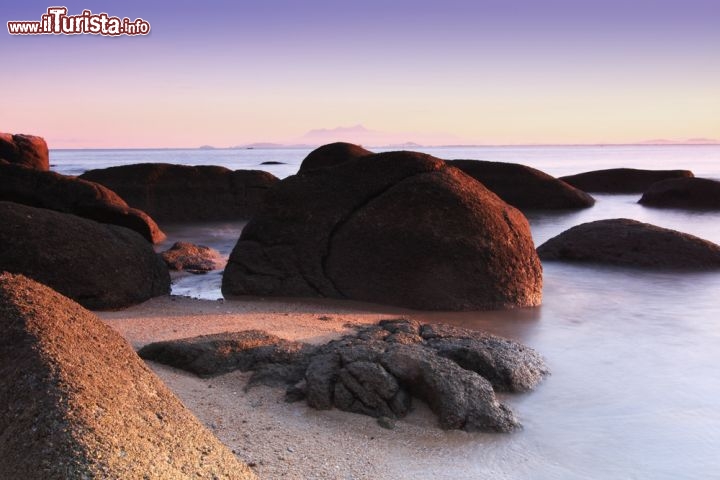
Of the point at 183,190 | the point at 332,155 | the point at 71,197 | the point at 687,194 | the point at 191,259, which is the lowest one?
the point at 191,259

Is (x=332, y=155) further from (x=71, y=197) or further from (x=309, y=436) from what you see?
(x=309, y=436)

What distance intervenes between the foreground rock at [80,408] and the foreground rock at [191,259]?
5.99 m

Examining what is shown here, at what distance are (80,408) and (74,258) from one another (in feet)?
14.2

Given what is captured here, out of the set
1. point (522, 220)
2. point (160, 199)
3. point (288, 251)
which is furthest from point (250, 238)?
point (160, 199)

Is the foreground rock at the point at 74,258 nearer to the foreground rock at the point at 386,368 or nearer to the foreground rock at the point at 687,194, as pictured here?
the foreground rock at the point at 386,368

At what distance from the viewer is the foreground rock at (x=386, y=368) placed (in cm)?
370

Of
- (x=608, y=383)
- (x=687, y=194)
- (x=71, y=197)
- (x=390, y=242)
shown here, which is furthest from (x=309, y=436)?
(x=687, y=194)

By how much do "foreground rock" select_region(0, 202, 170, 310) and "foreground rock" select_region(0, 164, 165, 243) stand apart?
449 cm

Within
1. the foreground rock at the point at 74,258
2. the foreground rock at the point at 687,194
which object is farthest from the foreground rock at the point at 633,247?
the foreground rock at the point at 687,194

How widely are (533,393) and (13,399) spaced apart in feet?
10.1

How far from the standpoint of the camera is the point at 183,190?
15.2 meters

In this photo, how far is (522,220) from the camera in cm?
726

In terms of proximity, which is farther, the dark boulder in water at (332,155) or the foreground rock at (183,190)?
the dark boulder in water at (332,155)

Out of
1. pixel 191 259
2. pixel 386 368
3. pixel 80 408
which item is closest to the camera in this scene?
pixel 80 408
